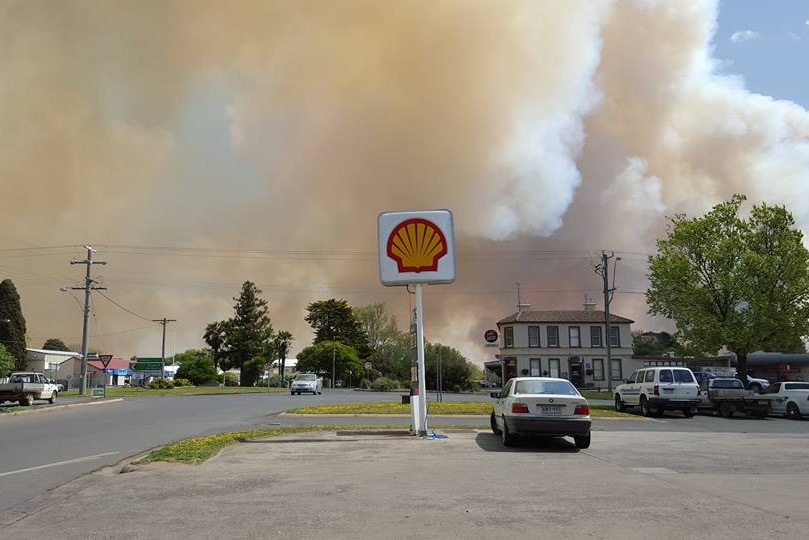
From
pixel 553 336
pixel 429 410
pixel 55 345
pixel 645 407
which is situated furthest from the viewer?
pixel 55 345

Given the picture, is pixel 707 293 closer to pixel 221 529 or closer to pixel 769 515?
pixel 769 515

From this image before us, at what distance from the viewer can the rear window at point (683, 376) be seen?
2491cm

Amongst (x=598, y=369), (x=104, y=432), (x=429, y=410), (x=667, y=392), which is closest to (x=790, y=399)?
(x=667, y=392)

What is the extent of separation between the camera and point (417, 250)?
16.3 meters

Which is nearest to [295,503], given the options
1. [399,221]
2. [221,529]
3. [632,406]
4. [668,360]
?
[221,529]

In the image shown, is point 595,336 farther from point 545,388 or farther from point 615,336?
point 545,388

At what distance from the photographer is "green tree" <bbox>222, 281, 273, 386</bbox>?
96.6 metres

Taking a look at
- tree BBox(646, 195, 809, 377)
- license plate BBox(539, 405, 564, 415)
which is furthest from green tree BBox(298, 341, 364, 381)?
license plate BBox(539, 405, 564, 415)

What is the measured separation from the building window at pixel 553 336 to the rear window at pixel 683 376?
130ft

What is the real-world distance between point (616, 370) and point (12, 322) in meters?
64.9

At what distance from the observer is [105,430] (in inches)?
734

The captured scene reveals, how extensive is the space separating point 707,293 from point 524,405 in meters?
24.1

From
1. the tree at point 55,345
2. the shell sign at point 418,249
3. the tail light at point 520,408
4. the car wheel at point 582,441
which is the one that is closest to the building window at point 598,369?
the shell sign at point 418,249

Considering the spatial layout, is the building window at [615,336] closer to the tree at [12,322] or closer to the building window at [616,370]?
the building window at [616,370]
